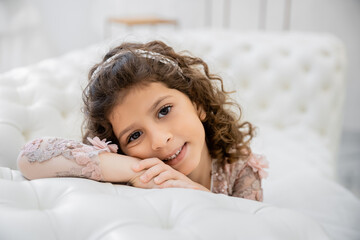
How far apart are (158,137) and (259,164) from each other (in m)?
0.41

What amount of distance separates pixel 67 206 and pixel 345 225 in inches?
39.8

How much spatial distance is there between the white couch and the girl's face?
0.56 feet

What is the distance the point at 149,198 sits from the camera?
0.70 metres

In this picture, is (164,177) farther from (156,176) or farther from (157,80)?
(157,80)

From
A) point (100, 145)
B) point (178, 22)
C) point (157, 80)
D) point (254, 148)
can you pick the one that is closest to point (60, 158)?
point (100, 145)

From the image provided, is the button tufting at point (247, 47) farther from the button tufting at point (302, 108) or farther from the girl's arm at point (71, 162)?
the girl's arm at point (71, 162)

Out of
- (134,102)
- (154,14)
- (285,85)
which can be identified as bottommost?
(285,85)

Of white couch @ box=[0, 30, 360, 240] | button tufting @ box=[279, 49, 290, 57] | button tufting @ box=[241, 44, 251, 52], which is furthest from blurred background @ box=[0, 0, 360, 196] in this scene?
button tufting @ box=[241, 44, 251, 52]

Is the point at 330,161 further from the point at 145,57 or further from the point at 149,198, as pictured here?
the point at 149,198

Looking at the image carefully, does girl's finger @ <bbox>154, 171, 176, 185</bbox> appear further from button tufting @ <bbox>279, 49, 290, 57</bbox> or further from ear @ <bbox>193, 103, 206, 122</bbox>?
button tufting @ <bbox>279, 49, 290, 57</bbox>

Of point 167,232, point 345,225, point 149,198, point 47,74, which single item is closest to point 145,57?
point 149,198

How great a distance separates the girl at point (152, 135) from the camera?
33.4 inches

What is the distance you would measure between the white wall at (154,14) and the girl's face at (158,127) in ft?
9.10

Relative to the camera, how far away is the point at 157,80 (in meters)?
1.00
